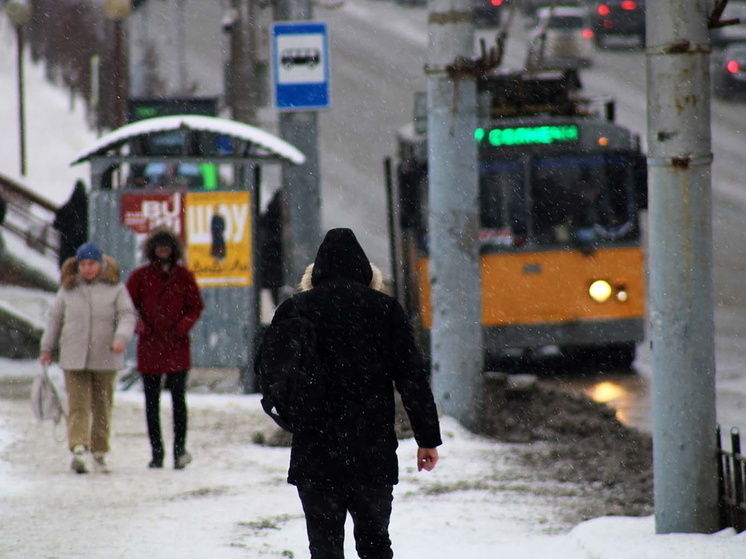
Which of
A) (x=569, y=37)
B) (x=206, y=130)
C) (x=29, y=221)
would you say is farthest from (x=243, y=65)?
(x=569, y=37)

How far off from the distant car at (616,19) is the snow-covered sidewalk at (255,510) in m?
33.5

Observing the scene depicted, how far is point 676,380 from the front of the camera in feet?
21.1

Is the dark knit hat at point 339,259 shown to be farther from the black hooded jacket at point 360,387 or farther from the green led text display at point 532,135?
Answer: the green led text display at point 532,135

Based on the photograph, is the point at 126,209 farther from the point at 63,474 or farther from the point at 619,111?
the point at 619,111

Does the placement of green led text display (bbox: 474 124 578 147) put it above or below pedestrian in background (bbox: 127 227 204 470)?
above

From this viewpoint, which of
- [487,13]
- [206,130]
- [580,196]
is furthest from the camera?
[487,13]

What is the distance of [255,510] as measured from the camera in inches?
313

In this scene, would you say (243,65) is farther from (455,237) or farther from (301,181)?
(455,237)

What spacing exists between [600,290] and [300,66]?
393 centimetres

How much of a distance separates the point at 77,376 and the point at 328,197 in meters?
22.2

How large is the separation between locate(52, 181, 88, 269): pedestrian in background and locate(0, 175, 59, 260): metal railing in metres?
3.73

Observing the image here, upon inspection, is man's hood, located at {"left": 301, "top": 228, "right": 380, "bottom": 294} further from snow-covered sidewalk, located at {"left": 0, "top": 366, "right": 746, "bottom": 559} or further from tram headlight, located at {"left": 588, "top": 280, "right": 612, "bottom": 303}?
tram headlight, located at {"left": 588, "top": 280, "right": 612, "bottom": 303}

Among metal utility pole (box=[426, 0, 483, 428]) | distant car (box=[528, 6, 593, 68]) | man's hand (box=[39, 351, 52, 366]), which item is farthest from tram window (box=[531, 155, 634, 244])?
distant car (box=[528, 6, 593, 68])

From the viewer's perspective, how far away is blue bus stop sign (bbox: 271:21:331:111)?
42.5ft
